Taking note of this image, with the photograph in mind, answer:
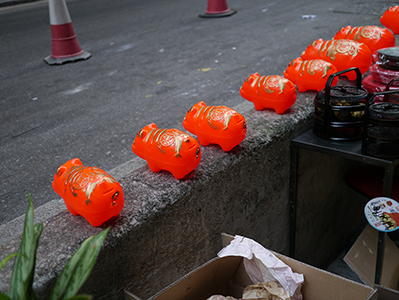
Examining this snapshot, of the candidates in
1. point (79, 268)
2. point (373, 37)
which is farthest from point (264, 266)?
point (373, 37)

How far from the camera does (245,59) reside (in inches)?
202

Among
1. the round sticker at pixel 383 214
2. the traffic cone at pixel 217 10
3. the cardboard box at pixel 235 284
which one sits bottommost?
the round sticker at pixel 383 214

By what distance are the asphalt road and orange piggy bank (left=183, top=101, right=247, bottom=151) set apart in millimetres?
1095

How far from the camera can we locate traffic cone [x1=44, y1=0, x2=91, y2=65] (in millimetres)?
5383

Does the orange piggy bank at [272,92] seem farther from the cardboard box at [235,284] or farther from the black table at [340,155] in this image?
the cardboard box at [235,284]

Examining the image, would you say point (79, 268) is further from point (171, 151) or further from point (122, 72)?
point (122, 72)

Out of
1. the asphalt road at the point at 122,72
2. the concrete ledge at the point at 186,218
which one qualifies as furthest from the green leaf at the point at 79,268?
the asphalt road at the point at 122,72

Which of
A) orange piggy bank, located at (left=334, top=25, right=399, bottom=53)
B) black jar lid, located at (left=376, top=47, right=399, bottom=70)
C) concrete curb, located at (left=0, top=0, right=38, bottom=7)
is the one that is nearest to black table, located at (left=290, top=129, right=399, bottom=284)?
black jar lid, located at (left=376, top=47, right=399, bottom=70)

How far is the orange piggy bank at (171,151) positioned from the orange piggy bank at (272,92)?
2.19 feet

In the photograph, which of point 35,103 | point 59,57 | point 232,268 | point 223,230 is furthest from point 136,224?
point 59,57

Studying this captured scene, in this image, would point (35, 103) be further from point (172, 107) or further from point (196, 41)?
point (196, 41)

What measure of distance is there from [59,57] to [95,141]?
2792 mm

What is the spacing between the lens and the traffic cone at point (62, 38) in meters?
5.38

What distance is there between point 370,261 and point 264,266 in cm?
129
